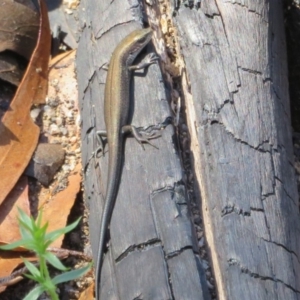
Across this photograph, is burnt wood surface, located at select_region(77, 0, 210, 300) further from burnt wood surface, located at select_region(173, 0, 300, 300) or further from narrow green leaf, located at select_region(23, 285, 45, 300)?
narrow green leaf, located at select_region(23, 285, 45, 300)

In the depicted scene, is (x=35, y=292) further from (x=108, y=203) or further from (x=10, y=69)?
(x=10, y=69)

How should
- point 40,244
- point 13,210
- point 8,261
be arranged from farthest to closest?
point 13,210
point 8,261
point 40,244

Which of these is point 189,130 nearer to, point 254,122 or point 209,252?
point 254,122

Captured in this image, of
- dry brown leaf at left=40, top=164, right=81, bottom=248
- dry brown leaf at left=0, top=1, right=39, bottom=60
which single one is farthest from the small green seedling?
dry brown leaf at left=0, top=1, right=39, bottom=60

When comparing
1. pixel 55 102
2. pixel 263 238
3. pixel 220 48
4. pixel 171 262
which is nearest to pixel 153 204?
pixel 171 262

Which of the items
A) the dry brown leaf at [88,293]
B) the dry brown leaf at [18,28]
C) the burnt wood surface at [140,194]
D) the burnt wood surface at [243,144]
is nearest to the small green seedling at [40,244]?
the burnt wood surface at [140,194]

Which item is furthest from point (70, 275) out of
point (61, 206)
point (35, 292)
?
point (61, 206)
